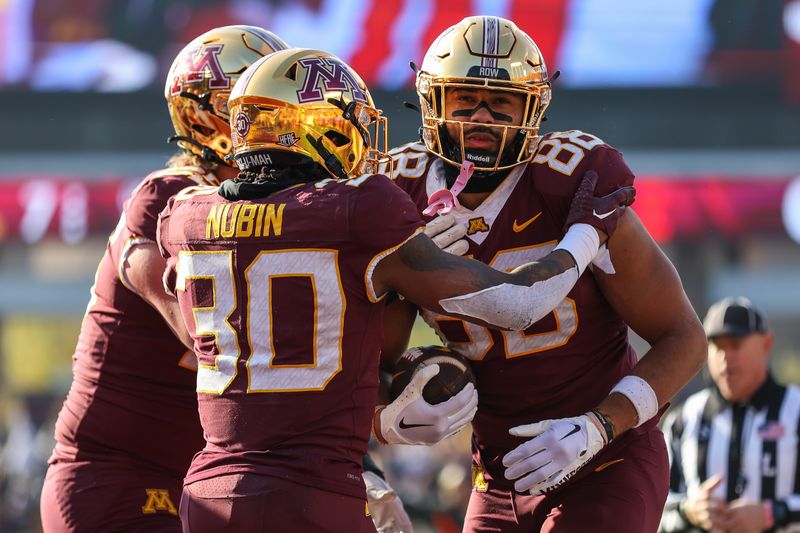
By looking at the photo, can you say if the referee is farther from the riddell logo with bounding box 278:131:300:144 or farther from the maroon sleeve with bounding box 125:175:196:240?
the riddell logo with bounding box 278:131:300:144

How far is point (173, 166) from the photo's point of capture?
4.29 metres

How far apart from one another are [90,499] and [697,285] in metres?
14.4

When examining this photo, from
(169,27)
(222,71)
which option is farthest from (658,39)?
(222,71)

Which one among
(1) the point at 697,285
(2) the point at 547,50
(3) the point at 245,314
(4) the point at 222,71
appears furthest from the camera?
(2) the point at 547,50

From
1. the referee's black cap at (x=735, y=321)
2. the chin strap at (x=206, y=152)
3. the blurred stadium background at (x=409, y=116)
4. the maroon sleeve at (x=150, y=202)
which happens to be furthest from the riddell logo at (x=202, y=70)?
the blurred stadium background at (x=409, y=116)

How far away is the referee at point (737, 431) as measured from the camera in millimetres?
5824

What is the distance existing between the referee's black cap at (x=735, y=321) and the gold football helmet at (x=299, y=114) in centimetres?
296

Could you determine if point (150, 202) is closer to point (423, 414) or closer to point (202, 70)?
point (202, 70)

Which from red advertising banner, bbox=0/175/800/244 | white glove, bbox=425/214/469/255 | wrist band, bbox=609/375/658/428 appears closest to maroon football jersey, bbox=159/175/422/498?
white glove, bbox=425/214/469/255

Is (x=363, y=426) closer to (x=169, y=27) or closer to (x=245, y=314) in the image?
(x=245, y=314)

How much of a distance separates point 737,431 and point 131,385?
123 inches

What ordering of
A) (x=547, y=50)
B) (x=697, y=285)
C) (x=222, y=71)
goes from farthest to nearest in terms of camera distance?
(x=547, y=50) < (x=697, y=285) < (x=222, y=71)

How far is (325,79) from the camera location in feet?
11.3

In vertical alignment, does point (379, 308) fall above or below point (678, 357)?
above
